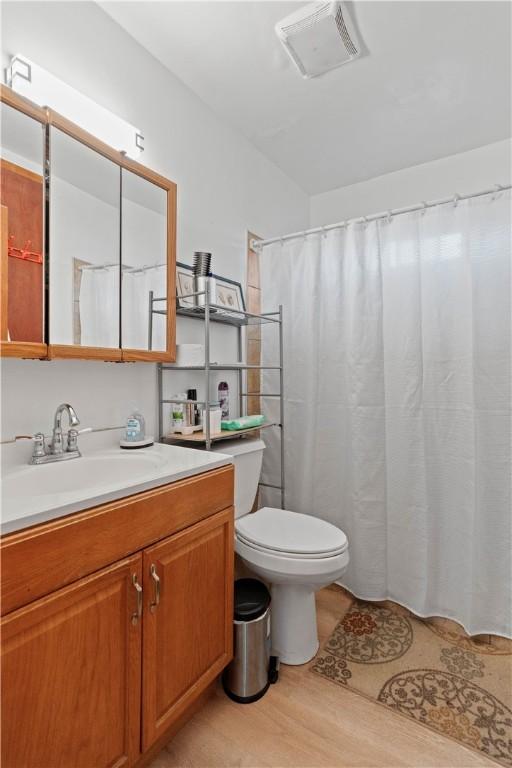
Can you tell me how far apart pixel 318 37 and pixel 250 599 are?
2174 millimetres

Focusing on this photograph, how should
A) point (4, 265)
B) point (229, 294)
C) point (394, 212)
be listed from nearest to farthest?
point (4, 265) < point (394, 212) < point (229, 294)

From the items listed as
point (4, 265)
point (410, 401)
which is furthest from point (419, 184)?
point (4, 265)

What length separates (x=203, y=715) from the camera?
1323 mm

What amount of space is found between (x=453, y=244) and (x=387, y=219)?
344mm

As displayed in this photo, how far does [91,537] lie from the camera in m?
0.88

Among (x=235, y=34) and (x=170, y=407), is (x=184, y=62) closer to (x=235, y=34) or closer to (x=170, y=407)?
(x=235, y=34)

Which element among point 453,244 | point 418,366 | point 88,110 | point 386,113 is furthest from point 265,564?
point 386,113

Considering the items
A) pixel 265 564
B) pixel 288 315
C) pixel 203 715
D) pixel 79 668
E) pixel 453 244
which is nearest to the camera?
pixel 79 668

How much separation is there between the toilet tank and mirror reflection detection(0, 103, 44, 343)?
90 centimetres

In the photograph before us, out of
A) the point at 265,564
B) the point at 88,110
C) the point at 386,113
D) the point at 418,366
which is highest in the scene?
the point at 386,113

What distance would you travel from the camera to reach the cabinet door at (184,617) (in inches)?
40.7

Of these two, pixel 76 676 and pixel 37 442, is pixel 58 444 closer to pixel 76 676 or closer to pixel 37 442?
pixel 37 442

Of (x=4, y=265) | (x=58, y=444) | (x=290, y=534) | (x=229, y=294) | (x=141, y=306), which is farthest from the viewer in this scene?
(x=229, y=294)

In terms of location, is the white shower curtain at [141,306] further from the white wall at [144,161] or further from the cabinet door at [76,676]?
the cabinet door at [76,676]
